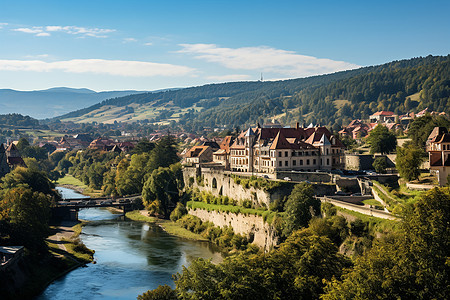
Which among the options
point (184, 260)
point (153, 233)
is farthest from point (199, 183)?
point (184, 260)

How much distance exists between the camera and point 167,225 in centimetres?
8694

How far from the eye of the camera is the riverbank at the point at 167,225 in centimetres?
7862

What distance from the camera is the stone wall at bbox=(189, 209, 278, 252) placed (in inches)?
2554

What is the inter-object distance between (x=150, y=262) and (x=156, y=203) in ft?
100.0

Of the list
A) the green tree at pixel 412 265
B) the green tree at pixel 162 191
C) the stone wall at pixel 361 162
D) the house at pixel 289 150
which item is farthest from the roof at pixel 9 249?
the stone wall at pixel 361 162

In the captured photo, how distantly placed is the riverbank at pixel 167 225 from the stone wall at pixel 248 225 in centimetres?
345

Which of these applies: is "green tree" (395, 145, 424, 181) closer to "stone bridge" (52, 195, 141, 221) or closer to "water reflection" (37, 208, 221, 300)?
"water reflection" (37, 208, 221, 300)

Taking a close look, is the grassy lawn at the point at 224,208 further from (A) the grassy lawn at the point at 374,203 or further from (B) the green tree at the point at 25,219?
(B) the green tree at the point at 25,219

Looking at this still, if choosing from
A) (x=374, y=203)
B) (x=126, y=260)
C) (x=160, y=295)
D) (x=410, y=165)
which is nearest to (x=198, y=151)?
(x=126, y=260)

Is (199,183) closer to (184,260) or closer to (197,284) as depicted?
(184,260)

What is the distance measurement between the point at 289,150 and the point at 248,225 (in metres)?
13.6

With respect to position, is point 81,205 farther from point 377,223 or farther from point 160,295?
point 160,295

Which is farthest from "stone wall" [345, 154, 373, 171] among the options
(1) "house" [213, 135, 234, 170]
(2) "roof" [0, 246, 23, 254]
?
(2) "roof" [0, 246, 23, 254]

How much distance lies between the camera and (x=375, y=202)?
196 ft
